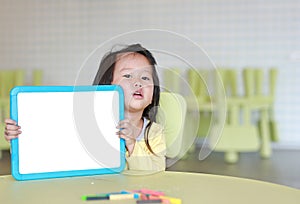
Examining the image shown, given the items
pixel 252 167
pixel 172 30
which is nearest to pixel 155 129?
pixel 252 167

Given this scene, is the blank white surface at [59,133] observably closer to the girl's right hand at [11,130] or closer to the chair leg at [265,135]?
the girl's right hand at [11,130]

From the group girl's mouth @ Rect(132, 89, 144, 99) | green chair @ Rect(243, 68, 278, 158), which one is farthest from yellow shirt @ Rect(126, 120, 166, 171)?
green chair @ Rect(243, 68, 278, 158)

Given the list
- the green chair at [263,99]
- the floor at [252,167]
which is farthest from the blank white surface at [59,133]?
the green chair at [263,99]

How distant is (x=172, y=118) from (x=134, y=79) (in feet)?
0.51

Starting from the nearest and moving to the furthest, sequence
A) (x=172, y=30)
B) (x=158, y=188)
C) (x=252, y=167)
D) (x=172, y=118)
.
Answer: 1. (x=158, y=188)
2. (x=172, y=118)
3. (x=252, y=167)
4. (x=172, y=30)

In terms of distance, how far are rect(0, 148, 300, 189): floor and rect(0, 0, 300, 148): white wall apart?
646mm

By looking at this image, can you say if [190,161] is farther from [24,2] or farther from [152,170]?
[152,170]

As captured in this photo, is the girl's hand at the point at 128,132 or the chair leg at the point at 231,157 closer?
the girl's hand at the point at 128,132

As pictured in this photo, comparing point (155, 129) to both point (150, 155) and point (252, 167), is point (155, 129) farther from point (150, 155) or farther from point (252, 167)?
point (252, 167)

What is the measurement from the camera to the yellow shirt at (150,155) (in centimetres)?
119

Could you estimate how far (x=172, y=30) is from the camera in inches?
192

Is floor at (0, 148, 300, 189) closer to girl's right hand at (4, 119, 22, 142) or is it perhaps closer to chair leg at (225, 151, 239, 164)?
chair leg at (225, 151, 239, 164)

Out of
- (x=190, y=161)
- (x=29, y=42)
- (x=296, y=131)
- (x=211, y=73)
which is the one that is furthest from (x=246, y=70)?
(x=211, y=73)

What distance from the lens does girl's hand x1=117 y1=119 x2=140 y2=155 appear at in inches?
45.3
